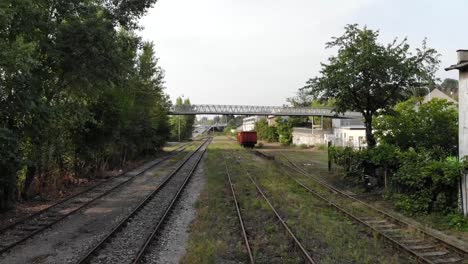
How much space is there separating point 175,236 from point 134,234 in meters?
1.09

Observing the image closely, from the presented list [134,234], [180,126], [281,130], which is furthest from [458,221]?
[180,126]

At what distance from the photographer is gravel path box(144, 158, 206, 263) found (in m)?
8.87

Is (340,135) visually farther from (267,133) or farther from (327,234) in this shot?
(327,234)

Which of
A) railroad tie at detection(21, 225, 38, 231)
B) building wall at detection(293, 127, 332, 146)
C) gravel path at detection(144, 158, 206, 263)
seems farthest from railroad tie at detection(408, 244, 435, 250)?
building wall at detection(293, 127, 332, 146)

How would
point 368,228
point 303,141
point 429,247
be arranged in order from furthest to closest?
point 303,141
point 368,228
point 429,247

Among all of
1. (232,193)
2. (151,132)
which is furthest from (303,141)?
(232,193)

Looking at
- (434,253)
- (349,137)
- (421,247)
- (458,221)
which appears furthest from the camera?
(349,137)

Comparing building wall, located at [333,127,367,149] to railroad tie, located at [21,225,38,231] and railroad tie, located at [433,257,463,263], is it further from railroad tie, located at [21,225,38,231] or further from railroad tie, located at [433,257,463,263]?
railroad tie, located at [21,225,38,231]

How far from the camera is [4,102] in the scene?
11359mm

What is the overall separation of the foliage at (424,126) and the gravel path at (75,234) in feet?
40.0

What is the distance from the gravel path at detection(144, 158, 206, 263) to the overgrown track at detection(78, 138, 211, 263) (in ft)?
0.61

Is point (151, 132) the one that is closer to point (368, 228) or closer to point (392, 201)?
point (392, 201)

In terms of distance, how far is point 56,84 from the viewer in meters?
15.6

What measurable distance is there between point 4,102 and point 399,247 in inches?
422
